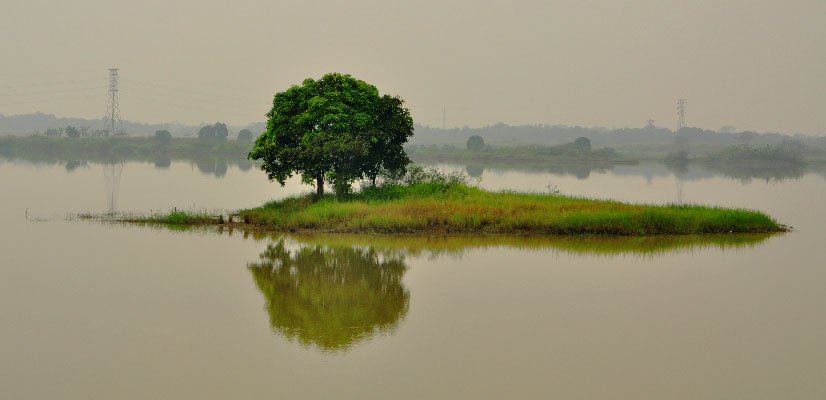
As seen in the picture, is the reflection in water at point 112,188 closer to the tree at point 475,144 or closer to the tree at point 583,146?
the tree at point 475,144

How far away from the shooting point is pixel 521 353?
1567 centimetres

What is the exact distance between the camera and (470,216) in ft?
110

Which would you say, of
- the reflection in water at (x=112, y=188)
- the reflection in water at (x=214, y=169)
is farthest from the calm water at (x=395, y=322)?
the reflection in water at (x=214, y=169)

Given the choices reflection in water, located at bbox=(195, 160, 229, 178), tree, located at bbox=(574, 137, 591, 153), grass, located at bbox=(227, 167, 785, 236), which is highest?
tree, located at bbox=(574, 137, 591, 153)

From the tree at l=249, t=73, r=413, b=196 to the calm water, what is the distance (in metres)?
6.39

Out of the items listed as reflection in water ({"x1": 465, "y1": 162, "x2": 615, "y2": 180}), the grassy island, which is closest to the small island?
the grassy island

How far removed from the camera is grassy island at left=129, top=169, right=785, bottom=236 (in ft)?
109

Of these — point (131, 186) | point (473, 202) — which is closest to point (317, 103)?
point (473, 202)

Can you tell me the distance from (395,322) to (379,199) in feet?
63.7

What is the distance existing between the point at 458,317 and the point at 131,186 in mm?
49616

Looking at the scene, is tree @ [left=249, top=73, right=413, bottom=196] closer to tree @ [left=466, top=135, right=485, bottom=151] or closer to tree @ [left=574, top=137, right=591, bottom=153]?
tree @ [left=574, top=137, right=591, bottom=153]

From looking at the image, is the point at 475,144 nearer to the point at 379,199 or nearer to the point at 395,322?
the point at 379,199

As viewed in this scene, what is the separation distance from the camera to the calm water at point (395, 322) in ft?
45.5

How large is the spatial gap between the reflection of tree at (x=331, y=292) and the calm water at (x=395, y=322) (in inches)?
3.1
